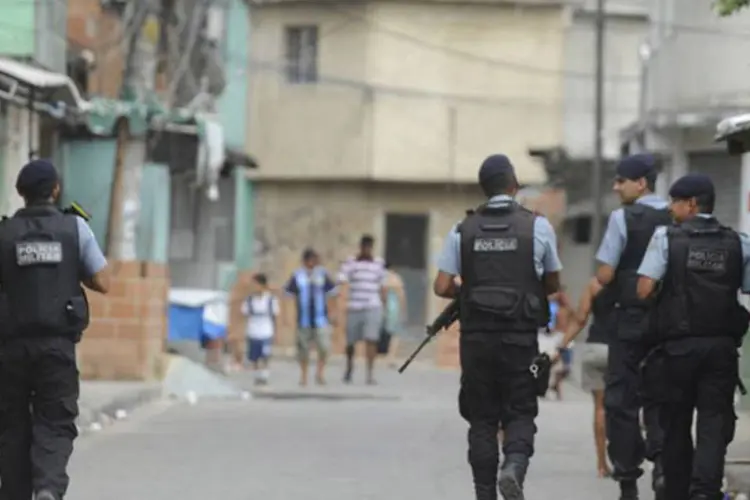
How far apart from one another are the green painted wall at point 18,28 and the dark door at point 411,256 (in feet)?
62.0

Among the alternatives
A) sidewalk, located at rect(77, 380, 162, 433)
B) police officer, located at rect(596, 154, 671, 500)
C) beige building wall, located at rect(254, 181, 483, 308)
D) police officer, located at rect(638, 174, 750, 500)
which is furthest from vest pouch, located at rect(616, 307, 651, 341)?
Answer: beige building wall, located at rect(254, 181, 483, 308)

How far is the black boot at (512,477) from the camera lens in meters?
9.52

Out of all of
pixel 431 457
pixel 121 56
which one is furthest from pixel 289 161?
pixel 431 457

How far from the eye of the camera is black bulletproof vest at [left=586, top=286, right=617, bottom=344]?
11.1 meters

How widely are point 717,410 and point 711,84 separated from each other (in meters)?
15.3

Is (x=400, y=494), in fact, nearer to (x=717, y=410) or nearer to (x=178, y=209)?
(x=717, y=410)

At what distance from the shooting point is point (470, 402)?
9.91m

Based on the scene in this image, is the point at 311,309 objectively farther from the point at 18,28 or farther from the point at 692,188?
the point at 692,188

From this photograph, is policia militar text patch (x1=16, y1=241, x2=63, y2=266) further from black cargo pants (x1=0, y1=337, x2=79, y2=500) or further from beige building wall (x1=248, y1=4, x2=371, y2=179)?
beige building wall (x1=248, y1=4, x2=371, y2=179)

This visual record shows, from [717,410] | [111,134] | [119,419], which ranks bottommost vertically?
[119,419]

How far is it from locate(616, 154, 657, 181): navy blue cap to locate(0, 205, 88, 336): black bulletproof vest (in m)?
3.39

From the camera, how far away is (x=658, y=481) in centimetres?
1055

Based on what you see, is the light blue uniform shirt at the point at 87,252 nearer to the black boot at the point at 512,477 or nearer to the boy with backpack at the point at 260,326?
the black boot at the point at 512,477

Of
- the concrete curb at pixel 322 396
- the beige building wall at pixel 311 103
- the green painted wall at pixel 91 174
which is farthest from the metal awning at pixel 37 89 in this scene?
the beige building wall at pixel 311 103
